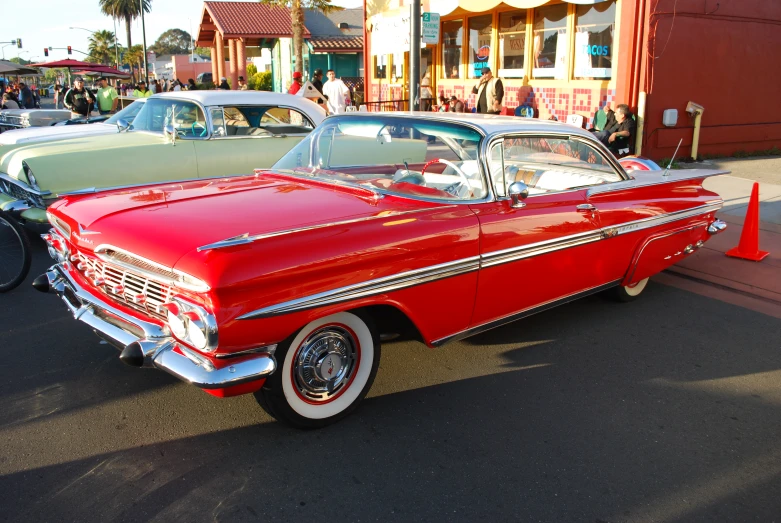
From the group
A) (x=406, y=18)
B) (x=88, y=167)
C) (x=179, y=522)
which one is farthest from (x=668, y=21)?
(x=179, y=522)

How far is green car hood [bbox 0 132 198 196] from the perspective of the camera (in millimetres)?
6480

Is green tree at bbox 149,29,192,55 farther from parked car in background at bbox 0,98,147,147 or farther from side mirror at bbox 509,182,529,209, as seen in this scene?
side mirror at bbox 509,182,529,209

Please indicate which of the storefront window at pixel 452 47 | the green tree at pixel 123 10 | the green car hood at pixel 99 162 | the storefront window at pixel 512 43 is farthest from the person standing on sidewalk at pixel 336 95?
the green tree at pixel 123 10

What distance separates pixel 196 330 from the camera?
9.64ft

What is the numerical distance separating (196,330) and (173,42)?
144 metres

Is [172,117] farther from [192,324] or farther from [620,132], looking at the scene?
[620,132]

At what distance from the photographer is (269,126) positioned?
793 cm

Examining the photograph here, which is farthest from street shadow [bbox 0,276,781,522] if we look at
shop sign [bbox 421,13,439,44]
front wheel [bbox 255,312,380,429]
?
shop sign [bbox 421,13,439,44]

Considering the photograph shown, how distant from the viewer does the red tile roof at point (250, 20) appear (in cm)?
3027

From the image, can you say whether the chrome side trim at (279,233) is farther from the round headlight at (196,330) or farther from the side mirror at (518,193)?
the side mirror at (518,193)

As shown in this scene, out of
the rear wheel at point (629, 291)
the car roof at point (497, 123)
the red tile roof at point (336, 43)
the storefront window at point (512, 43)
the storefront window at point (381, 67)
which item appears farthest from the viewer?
the red tile roof at point (336, 43)

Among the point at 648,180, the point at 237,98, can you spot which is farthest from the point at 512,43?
the point at 648,180

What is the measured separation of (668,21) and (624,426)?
10.1 meters

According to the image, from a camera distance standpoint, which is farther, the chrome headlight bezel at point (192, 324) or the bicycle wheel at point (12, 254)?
the bicycle wheel at point (12, 254)
